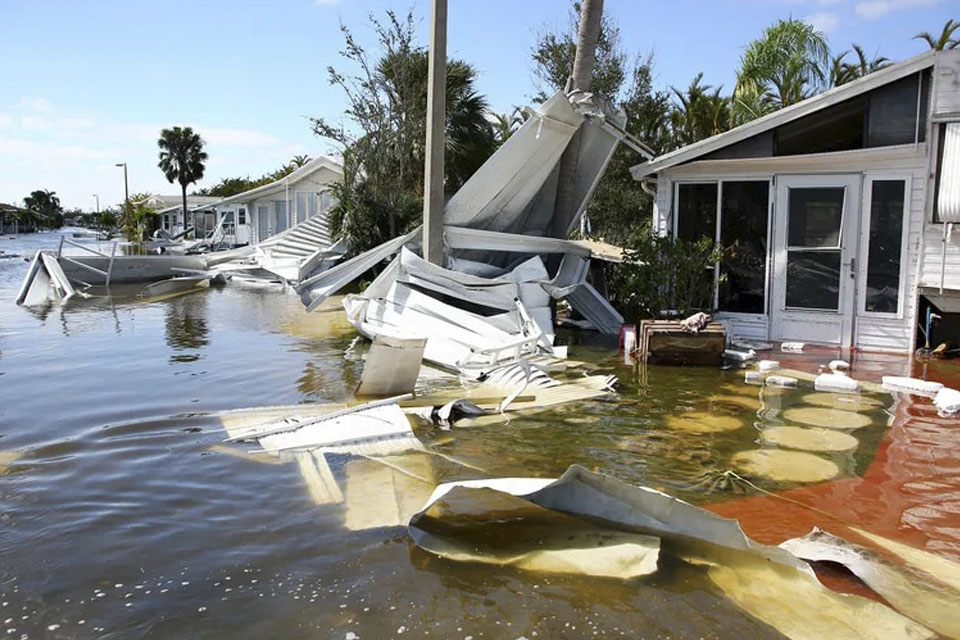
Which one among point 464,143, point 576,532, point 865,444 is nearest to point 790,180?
point 865,444

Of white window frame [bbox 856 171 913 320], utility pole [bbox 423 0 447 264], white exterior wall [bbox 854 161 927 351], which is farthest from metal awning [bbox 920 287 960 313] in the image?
utility pole [bbox 423 0 447 264]

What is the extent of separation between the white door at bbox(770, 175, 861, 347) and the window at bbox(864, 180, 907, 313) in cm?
22

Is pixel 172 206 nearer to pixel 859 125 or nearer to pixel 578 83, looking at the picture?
pixel 578 83

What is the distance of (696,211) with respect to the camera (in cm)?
1082

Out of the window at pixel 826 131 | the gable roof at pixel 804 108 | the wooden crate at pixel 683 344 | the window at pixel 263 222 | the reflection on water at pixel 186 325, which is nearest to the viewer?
the wooden crate at pixel 683 344

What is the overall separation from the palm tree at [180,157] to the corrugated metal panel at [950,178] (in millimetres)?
53133

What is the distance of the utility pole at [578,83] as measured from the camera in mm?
11641

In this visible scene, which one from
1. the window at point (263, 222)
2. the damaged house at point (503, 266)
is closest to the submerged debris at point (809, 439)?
the damaged house at point (503, 266)

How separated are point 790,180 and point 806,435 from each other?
5128mm

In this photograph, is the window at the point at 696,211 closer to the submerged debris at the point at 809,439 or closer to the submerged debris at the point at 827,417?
the submerged debris at the point at 827,417

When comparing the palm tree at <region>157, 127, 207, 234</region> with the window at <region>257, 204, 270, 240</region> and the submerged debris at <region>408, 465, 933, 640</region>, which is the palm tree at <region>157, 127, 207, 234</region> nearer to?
the window at <region>257, 204, 270, 240</region>

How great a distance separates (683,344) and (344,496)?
227 inches

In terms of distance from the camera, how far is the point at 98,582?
357cm

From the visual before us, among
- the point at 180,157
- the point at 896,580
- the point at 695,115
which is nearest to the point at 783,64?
the point at 695,115
